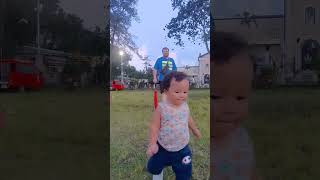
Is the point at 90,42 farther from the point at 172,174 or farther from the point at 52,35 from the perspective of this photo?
the point at 172,174

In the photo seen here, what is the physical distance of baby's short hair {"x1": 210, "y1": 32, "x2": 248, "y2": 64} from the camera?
2701 millimetres

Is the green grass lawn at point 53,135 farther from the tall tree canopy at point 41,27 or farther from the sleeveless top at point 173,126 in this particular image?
the sleeveless top at point 173,126

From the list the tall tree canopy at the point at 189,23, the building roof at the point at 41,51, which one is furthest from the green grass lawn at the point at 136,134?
the building roof at the point at 41,51

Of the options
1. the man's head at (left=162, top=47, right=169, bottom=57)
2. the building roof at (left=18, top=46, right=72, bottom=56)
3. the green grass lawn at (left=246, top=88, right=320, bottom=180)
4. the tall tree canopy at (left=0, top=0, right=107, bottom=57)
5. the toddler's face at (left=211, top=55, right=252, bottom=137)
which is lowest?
the green grass lawn at (left=246, top=88, right=320, bottom=180)

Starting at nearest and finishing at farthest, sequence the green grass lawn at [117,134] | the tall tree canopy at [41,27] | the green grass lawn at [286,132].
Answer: the green grass lawn at [117,134] < the green grass lawn at [286,132] < the tall tree canopy at [41,27]

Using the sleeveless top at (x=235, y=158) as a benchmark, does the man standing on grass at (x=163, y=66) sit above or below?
above

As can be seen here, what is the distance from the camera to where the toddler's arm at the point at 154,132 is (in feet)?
8.46

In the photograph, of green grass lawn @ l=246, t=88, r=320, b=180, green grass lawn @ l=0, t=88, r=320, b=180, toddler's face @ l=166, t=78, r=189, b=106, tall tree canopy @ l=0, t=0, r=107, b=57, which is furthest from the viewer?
tall tree canopy @ l=0, t=0, r=107, b=57

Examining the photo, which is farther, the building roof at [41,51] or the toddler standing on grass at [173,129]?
the building roof at [41,51]

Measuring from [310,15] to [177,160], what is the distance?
8.03ft

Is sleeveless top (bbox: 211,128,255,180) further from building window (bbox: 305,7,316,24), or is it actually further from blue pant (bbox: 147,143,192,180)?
building window (bbox: 305,7,316,24)

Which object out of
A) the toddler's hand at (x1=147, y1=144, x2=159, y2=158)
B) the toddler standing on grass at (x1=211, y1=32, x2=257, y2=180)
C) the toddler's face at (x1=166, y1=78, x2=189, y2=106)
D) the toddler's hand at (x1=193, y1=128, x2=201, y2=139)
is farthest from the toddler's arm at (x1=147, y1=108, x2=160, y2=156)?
the toddler standing on grass at (x1=211, y1=32, x2=257, y2=180)

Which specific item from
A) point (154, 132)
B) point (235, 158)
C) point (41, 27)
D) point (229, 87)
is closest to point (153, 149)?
point (154, 132)

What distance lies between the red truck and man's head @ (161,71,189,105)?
7.14 ft
